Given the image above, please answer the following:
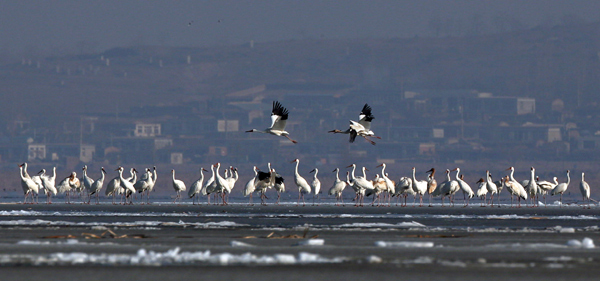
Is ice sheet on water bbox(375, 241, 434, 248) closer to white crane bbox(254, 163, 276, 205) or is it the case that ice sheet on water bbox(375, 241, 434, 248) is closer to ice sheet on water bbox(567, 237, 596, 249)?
ice sheet on water bbox(567, 237, 596, 249)

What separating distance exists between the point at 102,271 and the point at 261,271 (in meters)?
2.59

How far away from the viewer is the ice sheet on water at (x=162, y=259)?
20377mm

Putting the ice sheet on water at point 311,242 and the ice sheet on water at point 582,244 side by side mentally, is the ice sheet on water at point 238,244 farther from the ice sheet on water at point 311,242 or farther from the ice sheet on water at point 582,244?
the ice sheet on water at point 582,244

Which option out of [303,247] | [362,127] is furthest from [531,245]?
[362,127]

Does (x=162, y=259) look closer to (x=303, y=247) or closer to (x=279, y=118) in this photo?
(x=303, y=247)

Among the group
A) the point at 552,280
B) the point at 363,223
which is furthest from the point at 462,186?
the point at 552,280

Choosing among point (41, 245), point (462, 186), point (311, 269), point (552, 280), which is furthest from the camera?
point (462, 186)

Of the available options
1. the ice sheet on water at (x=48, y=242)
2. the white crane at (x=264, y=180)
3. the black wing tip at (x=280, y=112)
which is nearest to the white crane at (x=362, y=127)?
the black wing tip at (x=280, y=112)

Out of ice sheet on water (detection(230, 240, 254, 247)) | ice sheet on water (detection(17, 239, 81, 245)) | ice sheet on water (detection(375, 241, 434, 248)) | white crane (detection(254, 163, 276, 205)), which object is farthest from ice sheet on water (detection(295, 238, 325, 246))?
white crane (detection(254, 163, 276, 205))

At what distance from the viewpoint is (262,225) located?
35.8 m

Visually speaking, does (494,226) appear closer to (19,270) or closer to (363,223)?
(363,223)

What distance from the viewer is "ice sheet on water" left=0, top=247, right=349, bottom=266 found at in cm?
2038

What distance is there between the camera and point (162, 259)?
20922mm

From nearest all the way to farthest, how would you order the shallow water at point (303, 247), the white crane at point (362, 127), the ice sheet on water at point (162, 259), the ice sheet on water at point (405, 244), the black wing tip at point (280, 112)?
the shallow water at point (303, 247)
the ice sheet on water at point (162, 259)
the ice sheet on water at point (405, 244)
the black wing tip at point (280, 112)
the white crane at point (362, 127)
